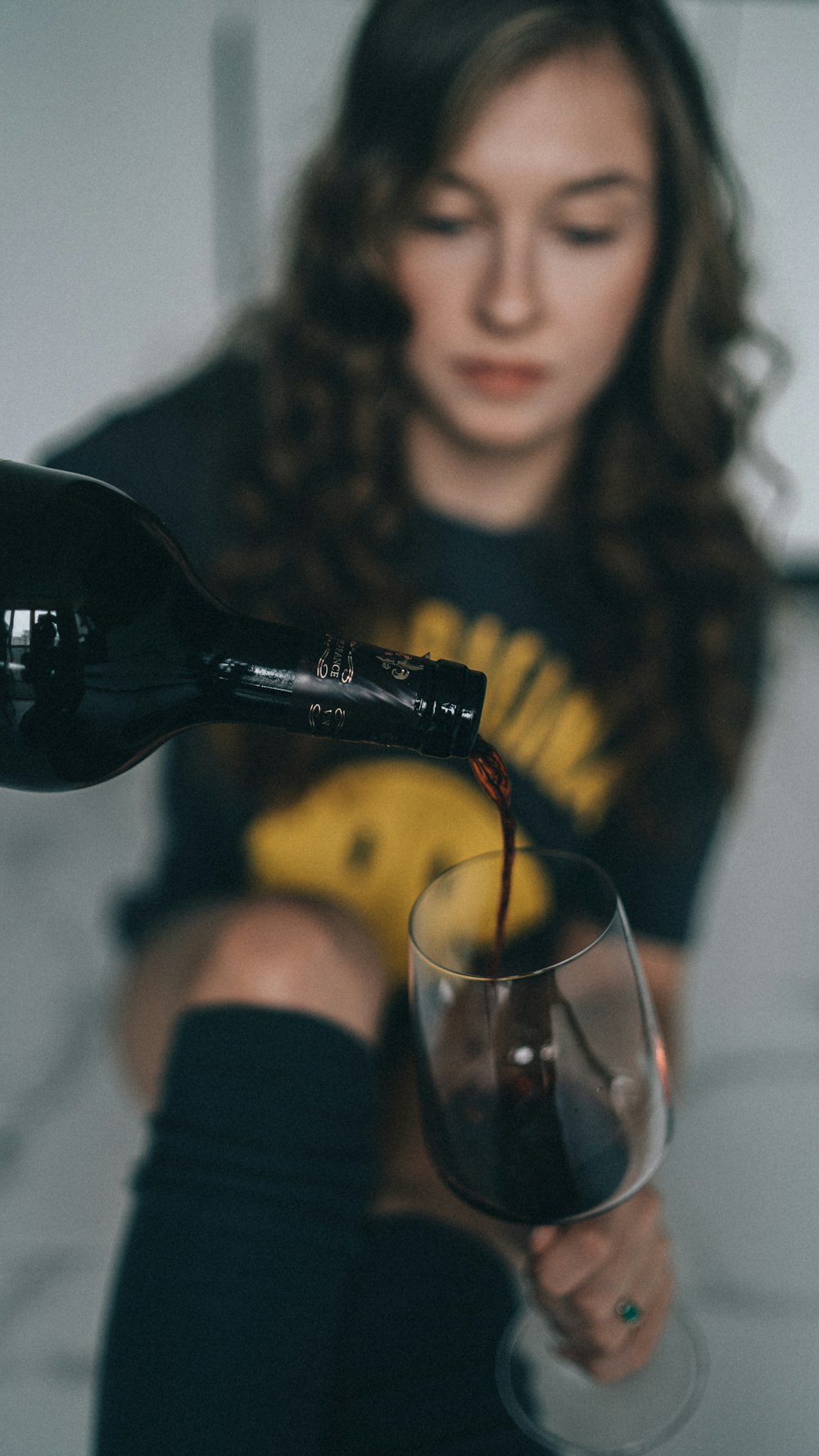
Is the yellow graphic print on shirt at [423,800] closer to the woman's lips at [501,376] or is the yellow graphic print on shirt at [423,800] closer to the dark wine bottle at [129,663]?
the woman's lips at [501,376]

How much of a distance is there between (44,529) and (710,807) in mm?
801

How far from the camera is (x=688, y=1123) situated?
1068 millimetres

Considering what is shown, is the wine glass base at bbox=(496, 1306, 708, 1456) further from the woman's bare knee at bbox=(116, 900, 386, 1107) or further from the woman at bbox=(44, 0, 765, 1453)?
the woman's bare knee at bbox=(116, 900, 386, 1107)

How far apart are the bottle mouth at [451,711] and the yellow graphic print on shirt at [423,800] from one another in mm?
503

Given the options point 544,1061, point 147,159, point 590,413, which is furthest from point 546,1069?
point 147,159

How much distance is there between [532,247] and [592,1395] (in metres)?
0.82

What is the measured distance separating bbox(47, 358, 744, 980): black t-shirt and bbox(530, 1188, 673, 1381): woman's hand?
37cm

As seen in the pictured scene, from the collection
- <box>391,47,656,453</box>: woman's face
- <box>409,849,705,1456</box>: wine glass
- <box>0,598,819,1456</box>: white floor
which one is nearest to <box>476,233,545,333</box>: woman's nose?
<box>391,47,656,453</box>: woman's face

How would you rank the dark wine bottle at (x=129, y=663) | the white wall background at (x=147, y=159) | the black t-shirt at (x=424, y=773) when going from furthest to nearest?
1. the white wall background at (x=147, y=159)
2. the black t-shirt at (x=424, y=773)
3. the dark wine bottle at (x=129, y=663)

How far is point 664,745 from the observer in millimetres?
1028

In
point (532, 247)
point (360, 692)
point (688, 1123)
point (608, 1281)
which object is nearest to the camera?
point (360, 692)

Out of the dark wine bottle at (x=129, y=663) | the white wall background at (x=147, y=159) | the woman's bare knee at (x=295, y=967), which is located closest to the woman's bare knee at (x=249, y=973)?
the woman's bare knee at (x=295, y=967)

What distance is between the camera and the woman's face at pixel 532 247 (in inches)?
32.2

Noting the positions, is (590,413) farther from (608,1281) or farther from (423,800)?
(608,1281)
